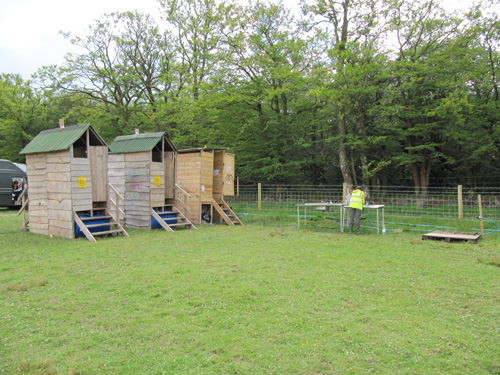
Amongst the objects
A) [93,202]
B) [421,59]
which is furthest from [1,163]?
[421,59]

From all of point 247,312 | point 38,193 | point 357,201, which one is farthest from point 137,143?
point 247,312

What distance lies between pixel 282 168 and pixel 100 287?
1627cm

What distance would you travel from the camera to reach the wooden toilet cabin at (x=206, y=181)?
42.8 ft

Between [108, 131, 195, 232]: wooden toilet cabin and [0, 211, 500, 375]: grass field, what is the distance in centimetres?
395

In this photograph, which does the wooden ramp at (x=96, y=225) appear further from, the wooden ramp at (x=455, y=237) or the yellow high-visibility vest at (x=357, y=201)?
the wooden ramp at (x=455, y=237)

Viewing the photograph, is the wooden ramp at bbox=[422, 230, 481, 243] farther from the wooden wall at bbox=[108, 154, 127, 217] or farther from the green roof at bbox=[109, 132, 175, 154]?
the wooden wall at bbox=[108, 154, 127, 217]

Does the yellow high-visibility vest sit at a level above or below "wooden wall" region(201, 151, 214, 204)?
below

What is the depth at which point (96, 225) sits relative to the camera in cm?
962

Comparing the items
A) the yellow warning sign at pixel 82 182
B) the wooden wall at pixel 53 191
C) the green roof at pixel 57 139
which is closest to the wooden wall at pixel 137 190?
the green roof at pixel 57 139

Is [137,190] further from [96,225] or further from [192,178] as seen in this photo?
[96,225]

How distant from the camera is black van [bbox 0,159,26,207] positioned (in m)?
18.2

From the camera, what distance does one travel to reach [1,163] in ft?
60.5

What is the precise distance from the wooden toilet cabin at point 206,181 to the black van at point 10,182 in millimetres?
10969

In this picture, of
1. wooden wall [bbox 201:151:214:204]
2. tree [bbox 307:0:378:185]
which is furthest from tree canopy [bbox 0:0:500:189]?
wooden wall [bbox 201:151:214:204]
